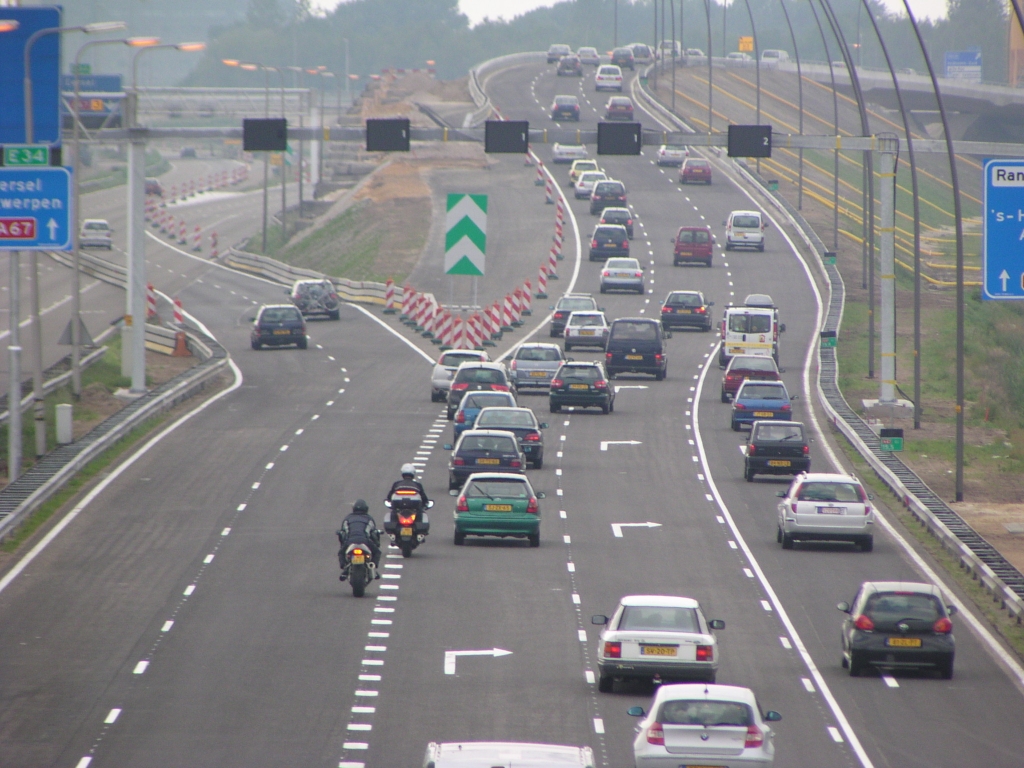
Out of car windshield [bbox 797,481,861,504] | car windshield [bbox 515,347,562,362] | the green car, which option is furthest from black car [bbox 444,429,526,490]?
car windshield [bbox 515,347,562,362]

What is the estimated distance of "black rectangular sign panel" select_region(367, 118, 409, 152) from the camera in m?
42.2

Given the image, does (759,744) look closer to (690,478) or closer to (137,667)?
(137,667)

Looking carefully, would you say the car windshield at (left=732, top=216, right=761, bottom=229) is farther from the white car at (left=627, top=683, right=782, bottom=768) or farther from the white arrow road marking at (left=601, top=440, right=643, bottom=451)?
the white car at (left=627, top=683, right=782, bottom=768)

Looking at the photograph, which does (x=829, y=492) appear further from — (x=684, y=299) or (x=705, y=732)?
(x=684, y=299)

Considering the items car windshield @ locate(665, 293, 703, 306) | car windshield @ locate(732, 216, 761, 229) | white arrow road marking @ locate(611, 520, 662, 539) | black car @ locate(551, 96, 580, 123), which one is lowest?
white arrow road marking @ locate(611, 520, 662, 539)

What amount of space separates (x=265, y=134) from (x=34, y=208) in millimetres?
9221

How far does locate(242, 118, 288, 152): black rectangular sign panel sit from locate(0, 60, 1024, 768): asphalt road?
7.29m

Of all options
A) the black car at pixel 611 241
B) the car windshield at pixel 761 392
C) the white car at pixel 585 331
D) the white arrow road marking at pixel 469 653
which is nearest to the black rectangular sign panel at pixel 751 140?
the car windshield at pixel 761 392

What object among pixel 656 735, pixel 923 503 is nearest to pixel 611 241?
pixel 923 503

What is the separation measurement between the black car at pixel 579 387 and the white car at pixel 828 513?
15.8 metres

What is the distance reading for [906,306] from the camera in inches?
2881

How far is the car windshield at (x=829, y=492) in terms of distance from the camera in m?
30.4

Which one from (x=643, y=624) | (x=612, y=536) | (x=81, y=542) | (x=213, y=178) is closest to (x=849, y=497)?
(x=612, y=536)

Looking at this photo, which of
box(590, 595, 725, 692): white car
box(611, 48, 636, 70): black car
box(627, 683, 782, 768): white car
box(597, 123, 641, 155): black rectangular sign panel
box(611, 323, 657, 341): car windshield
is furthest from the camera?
box(611, 48, 636, 70): black car
